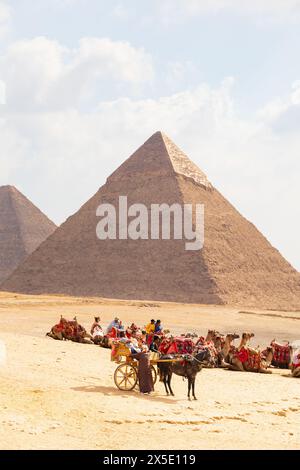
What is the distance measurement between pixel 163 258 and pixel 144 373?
69.6 metres

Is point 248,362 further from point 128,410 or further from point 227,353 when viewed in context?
point 128,410

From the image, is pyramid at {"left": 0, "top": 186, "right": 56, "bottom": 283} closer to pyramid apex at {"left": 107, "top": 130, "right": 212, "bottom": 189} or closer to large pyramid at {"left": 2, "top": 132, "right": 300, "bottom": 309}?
large pyramid at {"left": 2, "top": 132, "right": 300, "bottom": 309}

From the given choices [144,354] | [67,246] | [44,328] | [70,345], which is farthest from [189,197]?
[144,354]

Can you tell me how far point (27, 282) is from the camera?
8269cm

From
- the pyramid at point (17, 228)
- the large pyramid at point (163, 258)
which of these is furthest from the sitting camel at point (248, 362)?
the pyramid at point (17, 228)

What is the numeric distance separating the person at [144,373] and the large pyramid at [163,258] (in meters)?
58.9

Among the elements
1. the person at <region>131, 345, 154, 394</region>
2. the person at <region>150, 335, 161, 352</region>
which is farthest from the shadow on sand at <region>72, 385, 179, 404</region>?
the person at <region>150, 335, 161, 352</region>

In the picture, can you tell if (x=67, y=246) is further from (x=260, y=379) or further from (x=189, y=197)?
(x=260, y=379)

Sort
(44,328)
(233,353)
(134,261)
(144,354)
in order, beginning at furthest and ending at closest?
(134,261) < (44,328) < (233,353) < (144,354)

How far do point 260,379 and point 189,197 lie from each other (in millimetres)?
73391

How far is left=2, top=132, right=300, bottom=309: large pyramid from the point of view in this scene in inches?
2972

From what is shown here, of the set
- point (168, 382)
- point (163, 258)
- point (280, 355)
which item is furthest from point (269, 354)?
point (163, 258)

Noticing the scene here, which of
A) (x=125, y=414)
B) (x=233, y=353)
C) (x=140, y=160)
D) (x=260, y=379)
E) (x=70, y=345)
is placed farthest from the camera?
(x=140, y=160)
